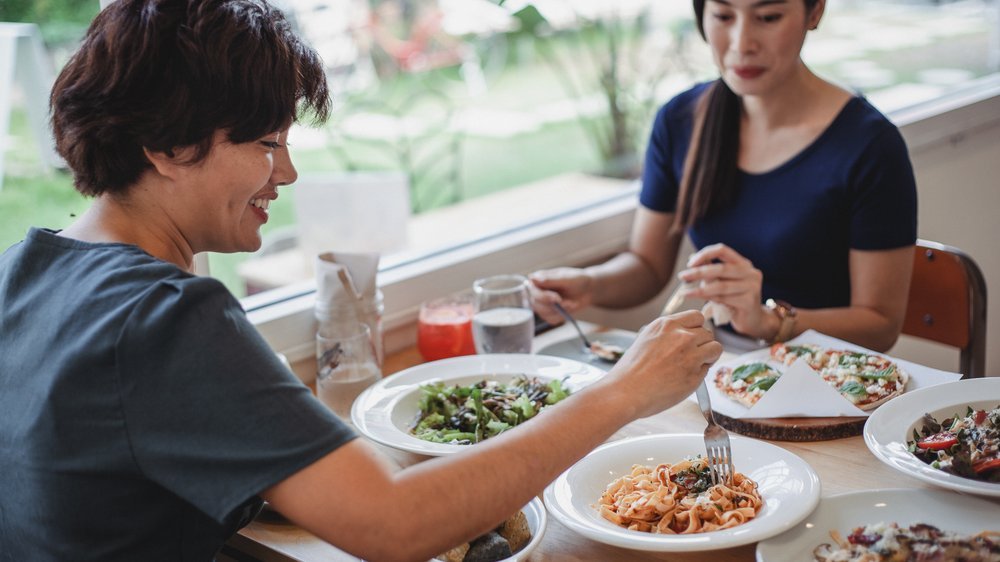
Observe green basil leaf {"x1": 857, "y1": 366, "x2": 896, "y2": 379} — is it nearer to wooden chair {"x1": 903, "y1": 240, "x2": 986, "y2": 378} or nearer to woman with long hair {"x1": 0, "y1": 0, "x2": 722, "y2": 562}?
woman with long hair {"x1": 0, "y1": 0, "x2": 722, "y2": 562}

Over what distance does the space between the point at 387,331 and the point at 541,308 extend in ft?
1.06

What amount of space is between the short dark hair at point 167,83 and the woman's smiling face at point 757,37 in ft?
3.44

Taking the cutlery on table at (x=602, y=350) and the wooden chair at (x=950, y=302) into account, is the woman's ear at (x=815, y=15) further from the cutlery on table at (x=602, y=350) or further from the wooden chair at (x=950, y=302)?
the cutlery on table at (x=602, y=350)

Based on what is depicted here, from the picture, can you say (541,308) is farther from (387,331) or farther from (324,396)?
(324,396)

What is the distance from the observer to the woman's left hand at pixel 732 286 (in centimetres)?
177

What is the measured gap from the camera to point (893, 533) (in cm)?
109

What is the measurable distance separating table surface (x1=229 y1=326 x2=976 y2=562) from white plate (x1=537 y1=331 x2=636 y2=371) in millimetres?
280

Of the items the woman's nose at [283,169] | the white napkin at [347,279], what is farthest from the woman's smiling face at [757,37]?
the woman's nose at [283,169]

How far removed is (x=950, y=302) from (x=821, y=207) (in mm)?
352

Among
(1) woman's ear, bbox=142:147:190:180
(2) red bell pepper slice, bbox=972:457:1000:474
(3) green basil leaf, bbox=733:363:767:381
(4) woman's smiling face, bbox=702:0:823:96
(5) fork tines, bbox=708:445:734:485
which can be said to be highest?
(1) woman's ear, bbox=142:147:190:180

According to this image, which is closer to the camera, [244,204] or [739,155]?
[244,204]

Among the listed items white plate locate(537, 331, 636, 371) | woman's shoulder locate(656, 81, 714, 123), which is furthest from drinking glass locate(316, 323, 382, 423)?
woman's shoulder locate(656, 81, 714, 123)

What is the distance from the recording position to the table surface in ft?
3.92

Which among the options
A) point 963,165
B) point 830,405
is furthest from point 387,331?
point 963,165
